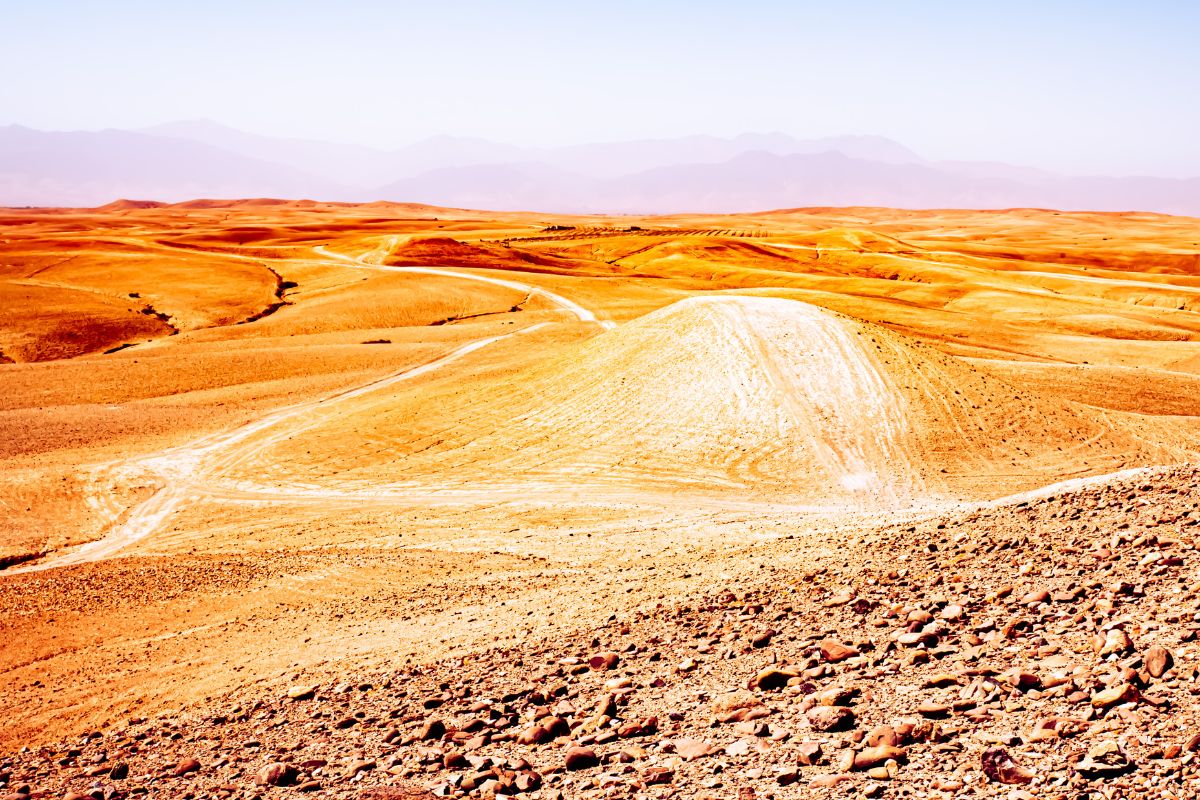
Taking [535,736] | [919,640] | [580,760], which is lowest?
[535,736]

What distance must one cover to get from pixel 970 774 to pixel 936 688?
1.34m

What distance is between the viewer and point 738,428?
2425 cm

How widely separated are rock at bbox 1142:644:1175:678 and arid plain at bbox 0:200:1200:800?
8cm

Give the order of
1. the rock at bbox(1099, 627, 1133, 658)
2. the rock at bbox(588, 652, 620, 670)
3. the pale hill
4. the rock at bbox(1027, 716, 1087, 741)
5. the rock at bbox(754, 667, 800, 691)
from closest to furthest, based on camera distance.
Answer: the rock at bbox(1027, 716, 1087, 741) → the rock at bbox(1099, 627, 1133, 658) → the rock at bbox(754, 667, 800, 691) → the rock at bbox(588, 652, 620, 670) → the pale hill

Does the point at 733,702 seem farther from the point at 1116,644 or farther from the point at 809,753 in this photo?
the point at 1116,644

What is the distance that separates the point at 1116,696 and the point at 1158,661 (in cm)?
54

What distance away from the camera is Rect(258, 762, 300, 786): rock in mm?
7879

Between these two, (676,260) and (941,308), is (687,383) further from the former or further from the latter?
(676,260)

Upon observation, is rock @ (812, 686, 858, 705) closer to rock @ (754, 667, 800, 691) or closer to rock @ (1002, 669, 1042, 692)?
rock @ (754, 667, 800, 691)

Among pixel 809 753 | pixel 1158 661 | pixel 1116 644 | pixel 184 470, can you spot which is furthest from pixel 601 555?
pixel 184 470

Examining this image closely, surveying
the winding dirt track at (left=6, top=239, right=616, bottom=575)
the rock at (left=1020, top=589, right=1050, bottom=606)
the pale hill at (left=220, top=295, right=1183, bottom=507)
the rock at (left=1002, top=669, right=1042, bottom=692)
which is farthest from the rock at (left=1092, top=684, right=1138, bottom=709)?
the winding dirt track at (left=6, top=239, right=616, bottom=575)

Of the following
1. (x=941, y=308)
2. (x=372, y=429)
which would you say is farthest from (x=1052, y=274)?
(x=372, y=429)

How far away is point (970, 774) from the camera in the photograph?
236 inches

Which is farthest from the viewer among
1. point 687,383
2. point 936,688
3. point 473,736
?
point 687,383
